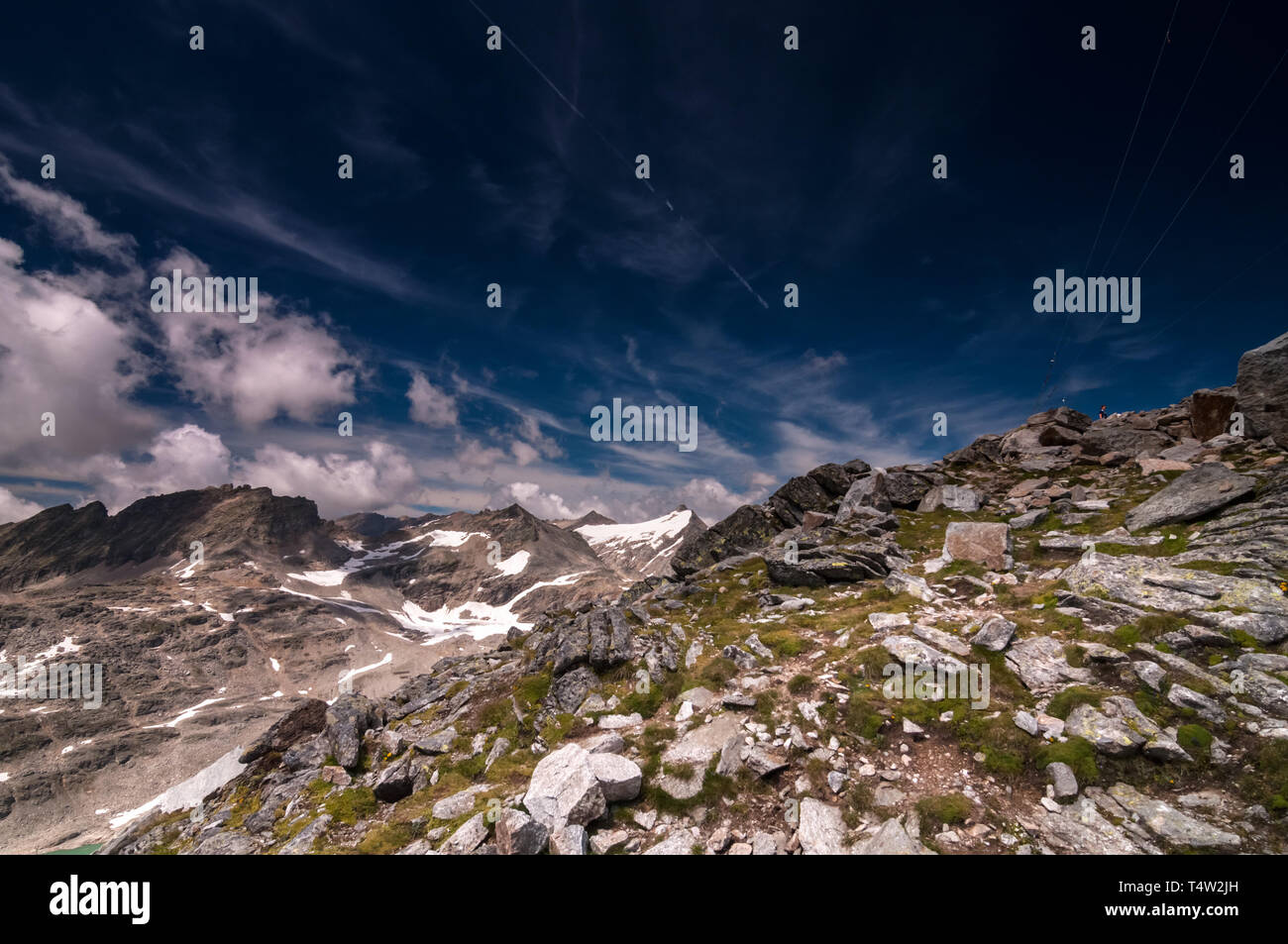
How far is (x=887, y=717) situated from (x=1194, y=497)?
19.3m

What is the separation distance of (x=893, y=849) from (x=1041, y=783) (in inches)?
149

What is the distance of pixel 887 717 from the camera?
12781 millimetres

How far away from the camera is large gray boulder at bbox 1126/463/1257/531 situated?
19.9 meters

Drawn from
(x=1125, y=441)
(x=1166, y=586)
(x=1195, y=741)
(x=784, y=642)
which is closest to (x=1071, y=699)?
(x=1195, y=741)

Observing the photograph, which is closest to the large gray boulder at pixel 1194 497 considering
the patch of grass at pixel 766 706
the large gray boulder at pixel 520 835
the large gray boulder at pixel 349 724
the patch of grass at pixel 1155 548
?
the patch of grass at pixel 1155 548

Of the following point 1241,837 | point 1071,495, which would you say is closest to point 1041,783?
point 1241,837

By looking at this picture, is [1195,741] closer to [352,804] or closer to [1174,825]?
[1174,825]

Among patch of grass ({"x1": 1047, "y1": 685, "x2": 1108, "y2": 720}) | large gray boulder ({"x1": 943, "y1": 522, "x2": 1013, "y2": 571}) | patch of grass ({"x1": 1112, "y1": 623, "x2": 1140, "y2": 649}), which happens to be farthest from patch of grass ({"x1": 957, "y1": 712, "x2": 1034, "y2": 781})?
large gray boulder ({"x1": 943, "y1": 522, "x2": 1013, "y2": 571})

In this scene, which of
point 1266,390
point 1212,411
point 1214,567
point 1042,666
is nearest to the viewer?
point 1042,666

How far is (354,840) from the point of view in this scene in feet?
40.9

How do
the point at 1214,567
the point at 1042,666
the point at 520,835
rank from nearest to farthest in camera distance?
the point at 520,835, the point at 1042,666, the point at 1214,567

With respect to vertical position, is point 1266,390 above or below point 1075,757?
above
